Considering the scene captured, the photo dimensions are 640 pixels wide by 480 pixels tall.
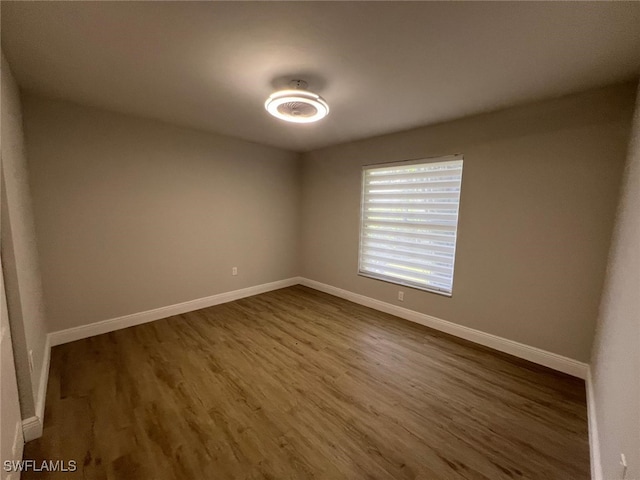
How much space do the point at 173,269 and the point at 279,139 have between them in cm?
232

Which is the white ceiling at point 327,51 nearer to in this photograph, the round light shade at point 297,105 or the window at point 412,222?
the round light shade at point 297,105

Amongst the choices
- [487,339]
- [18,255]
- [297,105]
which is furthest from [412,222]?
[18,255]

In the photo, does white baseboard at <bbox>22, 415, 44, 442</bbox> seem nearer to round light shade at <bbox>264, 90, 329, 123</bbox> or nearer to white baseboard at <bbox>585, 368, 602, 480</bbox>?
round light shade at <bbox>264, 90, 329, 123</bbox>

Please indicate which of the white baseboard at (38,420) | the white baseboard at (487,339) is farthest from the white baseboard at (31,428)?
the white baseboard at (487,339)

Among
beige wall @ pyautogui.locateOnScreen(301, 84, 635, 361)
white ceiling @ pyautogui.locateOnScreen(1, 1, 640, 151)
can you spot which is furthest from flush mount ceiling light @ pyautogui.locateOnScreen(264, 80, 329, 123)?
beige wall @ pyautogui.locateOnScreen(301, 84, 635, 361)

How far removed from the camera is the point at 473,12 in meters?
1.24

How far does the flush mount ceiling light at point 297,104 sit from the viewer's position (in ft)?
6.18

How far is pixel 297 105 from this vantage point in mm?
2004

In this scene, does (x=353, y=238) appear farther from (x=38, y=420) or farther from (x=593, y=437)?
(x=38, y=420)

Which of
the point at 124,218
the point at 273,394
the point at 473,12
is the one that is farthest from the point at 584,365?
the point at 124,218

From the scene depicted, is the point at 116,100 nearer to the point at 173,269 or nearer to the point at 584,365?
the point at 173,269

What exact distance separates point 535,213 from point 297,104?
233cm

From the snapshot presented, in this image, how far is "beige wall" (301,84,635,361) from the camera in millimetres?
2014

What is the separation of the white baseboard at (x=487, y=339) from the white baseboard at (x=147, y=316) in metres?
1.67
